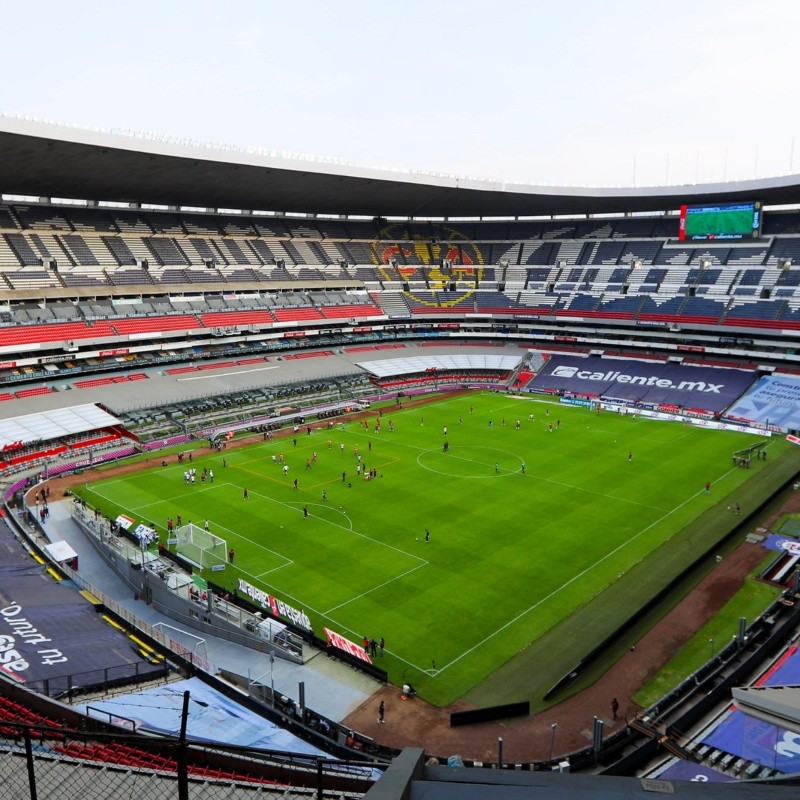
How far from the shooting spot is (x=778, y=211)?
242 feet

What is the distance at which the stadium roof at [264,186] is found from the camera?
47.7 metres

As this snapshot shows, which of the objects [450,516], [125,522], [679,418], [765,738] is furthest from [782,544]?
[125,522]

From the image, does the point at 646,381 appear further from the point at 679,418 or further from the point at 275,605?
the point at 275,605

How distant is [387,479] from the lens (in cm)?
4012

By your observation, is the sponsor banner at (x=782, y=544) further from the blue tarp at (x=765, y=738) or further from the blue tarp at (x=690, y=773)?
the blue tarp at (x=690, y=773)

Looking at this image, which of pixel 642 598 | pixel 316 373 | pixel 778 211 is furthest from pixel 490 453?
pixel 778 211

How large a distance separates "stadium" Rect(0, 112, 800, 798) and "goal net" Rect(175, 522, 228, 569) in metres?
0.13

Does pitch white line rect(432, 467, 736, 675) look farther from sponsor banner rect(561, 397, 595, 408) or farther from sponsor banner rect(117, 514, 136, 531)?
sponsor banner rect(561, 397, 595, 408)

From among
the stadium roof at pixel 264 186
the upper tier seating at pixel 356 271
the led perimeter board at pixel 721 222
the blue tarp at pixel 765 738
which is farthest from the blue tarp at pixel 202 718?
the led perimeter board at pixel 721 222

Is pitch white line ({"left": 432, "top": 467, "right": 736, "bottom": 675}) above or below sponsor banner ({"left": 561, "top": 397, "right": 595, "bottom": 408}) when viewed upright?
below

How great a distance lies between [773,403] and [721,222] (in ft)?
82.5

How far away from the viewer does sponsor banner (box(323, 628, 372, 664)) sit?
72.9 ft

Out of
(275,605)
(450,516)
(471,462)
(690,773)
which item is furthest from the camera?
(471,462)

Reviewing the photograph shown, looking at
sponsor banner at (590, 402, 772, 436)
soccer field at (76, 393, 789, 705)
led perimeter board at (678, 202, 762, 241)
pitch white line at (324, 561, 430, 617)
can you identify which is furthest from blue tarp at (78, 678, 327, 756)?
led perimeter board at (678, 202, 762, 241)
